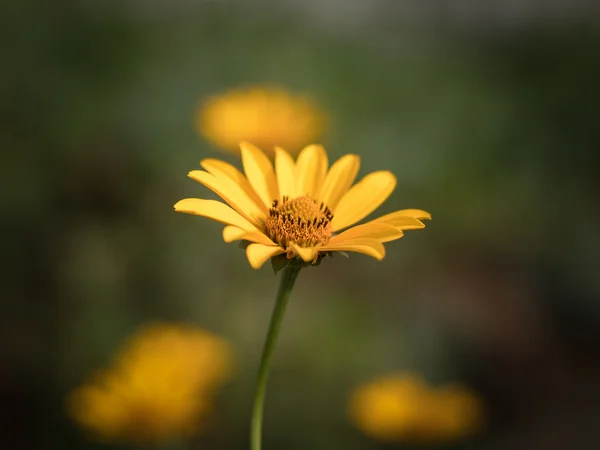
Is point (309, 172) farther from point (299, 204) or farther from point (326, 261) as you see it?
point (326, 261)

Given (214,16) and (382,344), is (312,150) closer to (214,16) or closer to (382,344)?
(382,344)

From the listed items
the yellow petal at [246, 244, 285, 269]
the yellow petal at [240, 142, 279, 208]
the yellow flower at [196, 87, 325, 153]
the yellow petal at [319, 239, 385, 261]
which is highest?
the yellow flower at [196, 87, 325, 153]

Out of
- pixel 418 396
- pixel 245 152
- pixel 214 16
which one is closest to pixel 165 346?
pixel 418 396

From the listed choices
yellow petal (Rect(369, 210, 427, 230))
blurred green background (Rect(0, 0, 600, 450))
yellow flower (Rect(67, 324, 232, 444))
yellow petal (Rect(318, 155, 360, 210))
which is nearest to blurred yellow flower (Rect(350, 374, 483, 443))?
blurred green background (Rect(0, 0, 600, 450))

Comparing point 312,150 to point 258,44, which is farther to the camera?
point 258,44

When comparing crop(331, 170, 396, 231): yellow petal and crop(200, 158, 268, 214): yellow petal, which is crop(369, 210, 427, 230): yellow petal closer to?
crop(331, 170, 396, 231): yellow petal

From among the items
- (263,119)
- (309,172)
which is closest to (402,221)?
(309,172)
